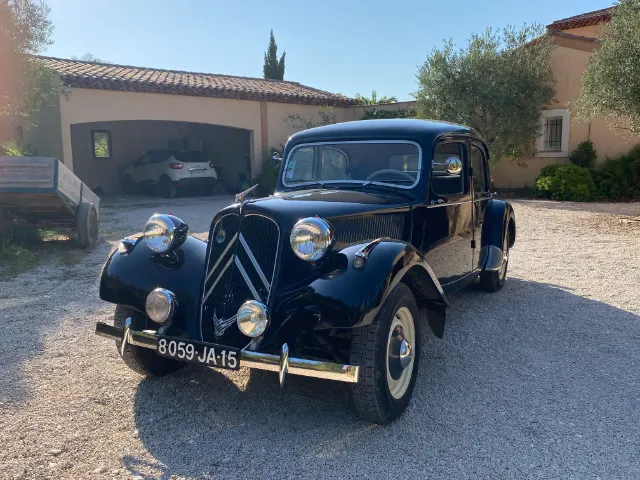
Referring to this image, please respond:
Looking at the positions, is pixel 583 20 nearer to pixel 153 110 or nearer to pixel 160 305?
pixel 153 110

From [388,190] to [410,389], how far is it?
58.3 inches

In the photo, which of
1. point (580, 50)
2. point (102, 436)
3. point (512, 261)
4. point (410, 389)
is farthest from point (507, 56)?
point (102, 436)

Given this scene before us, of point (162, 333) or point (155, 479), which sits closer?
point (155, 479)

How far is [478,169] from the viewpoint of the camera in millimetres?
5188

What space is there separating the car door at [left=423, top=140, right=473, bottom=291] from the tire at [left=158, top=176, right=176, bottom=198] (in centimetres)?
1338

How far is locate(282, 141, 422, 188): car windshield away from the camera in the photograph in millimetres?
4086

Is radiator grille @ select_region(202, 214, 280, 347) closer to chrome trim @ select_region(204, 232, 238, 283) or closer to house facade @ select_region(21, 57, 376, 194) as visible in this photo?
chrome trim @ select_region(204, 232, 238, 283)

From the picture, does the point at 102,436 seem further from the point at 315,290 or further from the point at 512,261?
the point at 512,261

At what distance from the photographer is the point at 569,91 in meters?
14.7

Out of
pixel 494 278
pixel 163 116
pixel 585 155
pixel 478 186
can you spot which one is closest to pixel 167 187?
pixel 163 116

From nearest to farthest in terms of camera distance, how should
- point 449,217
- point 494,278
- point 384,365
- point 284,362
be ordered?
point 284,362, point 384,365, point 449,217, point 494,278

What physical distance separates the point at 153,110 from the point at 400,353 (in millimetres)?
13577

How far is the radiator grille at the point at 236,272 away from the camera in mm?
3088

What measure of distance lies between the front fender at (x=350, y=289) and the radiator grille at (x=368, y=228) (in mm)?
221
